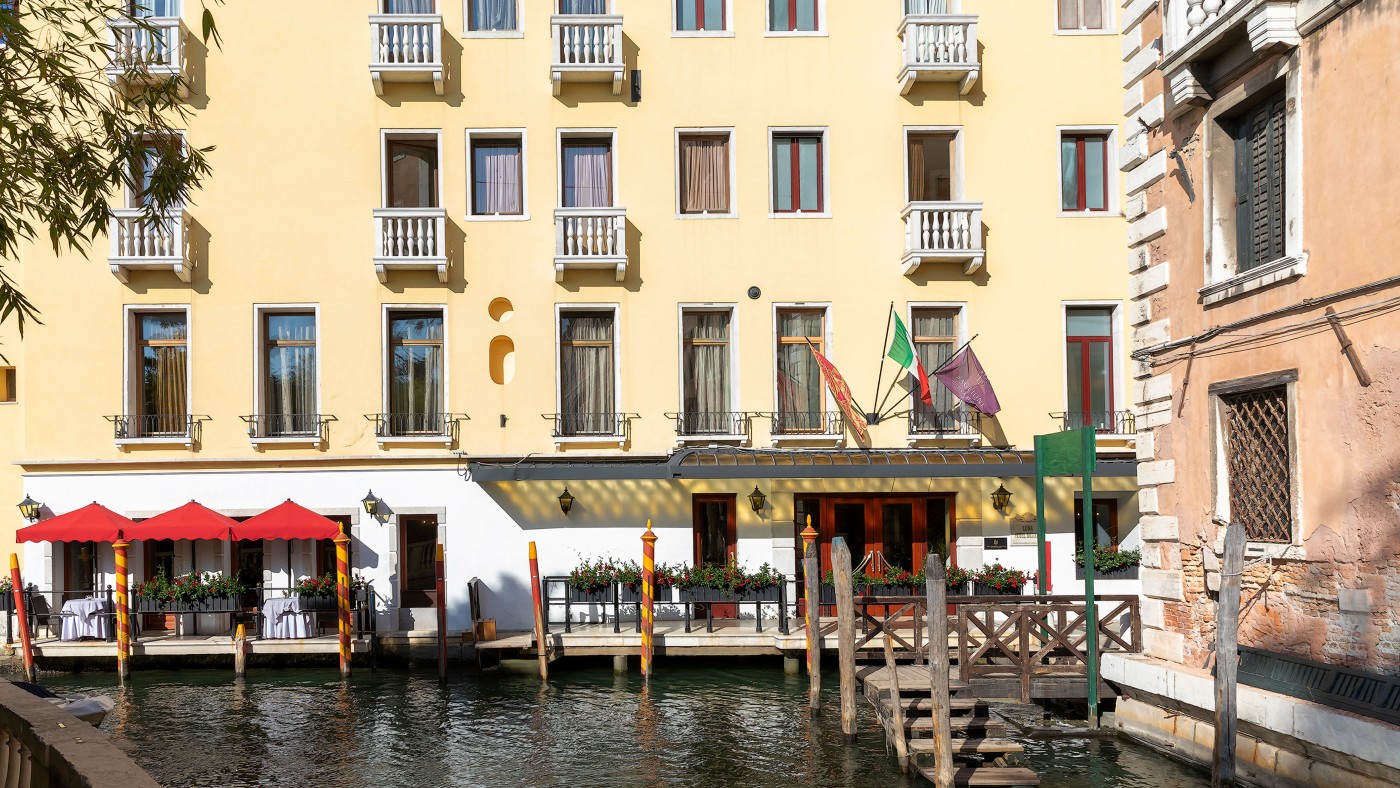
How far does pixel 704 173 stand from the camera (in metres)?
20.7

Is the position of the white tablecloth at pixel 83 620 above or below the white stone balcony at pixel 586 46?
below

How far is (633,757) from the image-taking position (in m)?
13.2

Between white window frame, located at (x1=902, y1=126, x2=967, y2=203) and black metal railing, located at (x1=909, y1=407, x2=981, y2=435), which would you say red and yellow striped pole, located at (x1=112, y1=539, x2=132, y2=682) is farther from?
white window frame, located at (x1=902, y1=126, x2=967, y2=203)

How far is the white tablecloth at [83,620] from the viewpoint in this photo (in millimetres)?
18781

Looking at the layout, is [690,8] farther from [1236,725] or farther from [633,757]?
[1236,725]

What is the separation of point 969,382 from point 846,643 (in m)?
7.01

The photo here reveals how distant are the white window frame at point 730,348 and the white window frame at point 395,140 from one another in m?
4.57

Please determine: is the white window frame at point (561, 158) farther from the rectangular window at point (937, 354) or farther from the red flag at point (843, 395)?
the rectangular window at point (937, 354)

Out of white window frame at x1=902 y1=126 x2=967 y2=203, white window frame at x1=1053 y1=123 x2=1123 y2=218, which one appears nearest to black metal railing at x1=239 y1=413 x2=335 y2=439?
white window frame at x1=902 y1=126 x2=967 y2=203

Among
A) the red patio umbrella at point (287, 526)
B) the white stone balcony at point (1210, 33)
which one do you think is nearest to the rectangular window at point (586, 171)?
the red patio umbrella at point (287, 526)

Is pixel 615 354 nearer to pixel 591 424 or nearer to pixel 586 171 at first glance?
pixel 591 424

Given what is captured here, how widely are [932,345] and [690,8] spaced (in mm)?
7306

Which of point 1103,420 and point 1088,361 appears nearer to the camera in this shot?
point 1103,420

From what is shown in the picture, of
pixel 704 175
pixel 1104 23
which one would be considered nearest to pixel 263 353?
pixel 704 175
